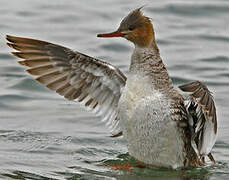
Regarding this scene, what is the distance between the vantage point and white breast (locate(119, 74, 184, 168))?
8688 mm

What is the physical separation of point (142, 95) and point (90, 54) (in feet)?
22.0

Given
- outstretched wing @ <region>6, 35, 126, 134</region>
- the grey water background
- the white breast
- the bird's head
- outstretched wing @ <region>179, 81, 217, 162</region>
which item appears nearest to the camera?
outstretched wing @ <region>179, 81, 217, 162</region>

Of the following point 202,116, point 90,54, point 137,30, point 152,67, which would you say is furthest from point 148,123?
point 90,54

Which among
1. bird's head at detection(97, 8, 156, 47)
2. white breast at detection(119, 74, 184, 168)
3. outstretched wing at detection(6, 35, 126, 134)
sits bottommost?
white breast at detection(119, 74, 184, 168)

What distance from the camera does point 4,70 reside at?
564 inches

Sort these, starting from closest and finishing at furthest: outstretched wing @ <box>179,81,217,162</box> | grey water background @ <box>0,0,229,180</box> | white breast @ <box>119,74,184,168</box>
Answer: outstretched wing @ <box>179,81,217,162</box> < white breast @ <box>119,74,184,168</box> < grey water background @ <box>0,0,229,180</box>

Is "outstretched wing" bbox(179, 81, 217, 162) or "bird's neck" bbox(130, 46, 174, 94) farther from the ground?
"bird's neck" bbox(130, 46, 174, 94)

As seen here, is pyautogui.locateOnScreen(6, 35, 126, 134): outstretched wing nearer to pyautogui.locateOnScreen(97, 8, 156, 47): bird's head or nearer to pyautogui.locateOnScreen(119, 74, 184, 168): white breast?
pyautogui.locateOnScreen(97, 8, 156, 47): bird's head

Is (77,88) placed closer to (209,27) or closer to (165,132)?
(165,132)

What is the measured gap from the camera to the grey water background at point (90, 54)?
9359 mm

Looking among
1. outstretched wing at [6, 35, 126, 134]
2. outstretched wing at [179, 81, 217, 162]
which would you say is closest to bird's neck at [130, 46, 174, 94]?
outstretched wing at [179, 81, 217, 162]

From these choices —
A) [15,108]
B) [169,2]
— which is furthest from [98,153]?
[169,2]

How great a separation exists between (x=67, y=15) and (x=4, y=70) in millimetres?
4163

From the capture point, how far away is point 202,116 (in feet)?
28.2
